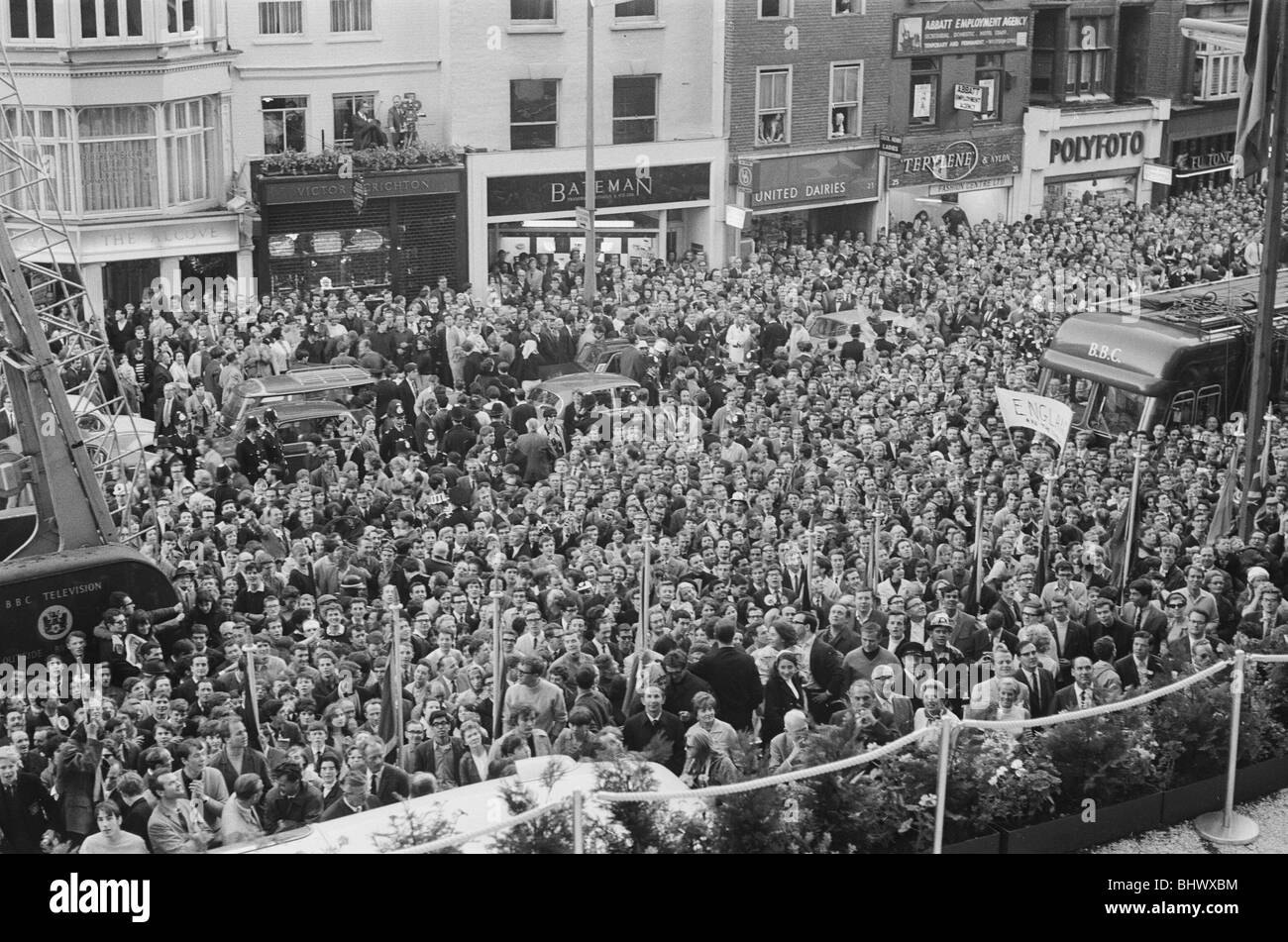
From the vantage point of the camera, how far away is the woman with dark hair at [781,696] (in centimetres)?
Answer: 1404

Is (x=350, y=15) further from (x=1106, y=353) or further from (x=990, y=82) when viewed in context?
(x=1106, y=353)

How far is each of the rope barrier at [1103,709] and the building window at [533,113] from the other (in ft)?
93.1

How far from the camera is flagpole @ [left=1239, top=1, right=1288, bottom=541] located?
18.4 metres

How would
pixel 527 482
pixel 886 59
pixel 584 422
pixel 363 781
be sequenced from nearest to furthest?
pixel 363 781, pixel 527 482, pixel 584 422, pixel 886 59

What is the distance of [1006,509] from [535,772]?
28.5 feet

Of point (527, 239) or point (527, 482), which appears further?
point (527, 239)

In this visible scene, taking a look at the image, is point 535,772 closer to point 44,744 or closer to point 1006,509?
point 44,744

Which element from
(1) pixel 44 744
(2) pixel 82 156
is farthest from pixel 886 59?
(1) pixel 44 744

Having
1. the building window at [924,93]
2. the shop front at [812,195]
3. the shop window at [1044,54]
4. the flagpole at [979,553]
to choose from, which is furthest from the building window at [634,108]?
the flagpole at [979,553]

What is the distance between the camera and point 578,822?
1029cm

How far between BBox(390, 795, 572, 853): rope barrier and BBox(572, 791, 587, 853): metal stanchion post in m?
0.11

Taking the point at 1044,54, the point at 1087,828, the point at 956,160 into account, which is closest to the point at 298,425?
the point at 1087,828

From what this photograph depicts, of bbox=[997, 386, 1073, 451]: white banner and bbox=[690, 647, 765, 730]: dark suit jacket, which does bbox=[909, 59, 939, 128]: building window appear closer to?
bbox=[997, 386, 1073, 451]: white banner

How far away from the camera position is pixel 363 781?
39.3ft
